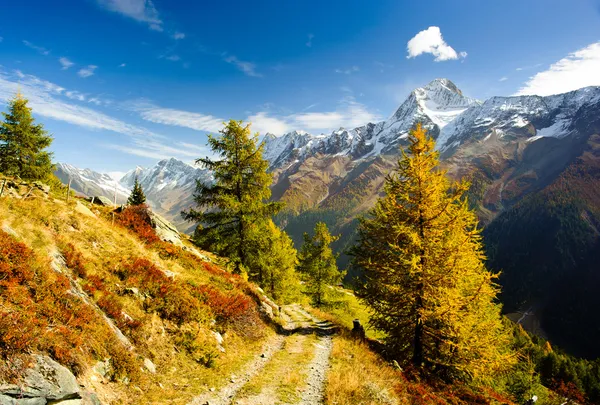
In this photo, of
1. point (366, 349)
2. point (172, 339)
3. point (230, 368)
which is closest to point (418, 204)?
point (366, 349)

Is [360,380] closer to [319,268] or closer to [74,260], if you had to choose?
[74,260]

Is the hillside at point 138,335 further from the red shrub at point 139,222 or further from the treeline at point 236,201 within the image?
the treeline at point 236,201

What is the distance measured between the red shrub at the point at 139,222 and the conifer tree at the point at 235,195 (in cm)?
269

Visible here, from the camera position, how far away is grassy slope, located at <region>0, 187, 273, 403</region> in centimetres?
849

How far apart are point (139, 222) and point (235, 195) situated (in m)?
6.10

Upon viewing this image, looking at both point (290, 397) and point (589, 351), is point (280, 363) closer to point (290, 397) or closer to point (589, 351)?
point (290, 397)

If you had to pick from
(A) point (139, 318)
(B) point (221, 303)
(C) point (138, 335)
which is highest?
(A) point (139, 318)

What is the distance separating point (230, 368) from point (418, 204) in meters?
10.8

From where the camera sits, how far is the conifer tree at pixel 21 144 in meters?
27.5

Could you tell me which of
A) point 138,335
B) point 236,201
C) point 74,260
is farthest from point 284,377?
point 236,201

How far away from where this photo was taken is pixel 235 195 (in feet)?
67.1

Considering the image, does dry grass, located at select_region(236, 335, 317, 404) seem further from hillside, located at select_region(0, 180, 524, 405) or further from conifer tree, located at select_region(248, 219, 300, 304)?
conifer tree, located at select_region(248, 219, 300, 304)

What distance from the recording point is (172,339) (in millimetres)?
10883

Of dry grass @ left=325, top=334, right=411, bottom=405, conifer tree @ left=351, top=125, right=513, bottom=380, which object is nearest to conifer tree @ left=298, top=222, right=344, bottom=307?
conifer tree @ left=351, top=125, right=513, bottom=380
